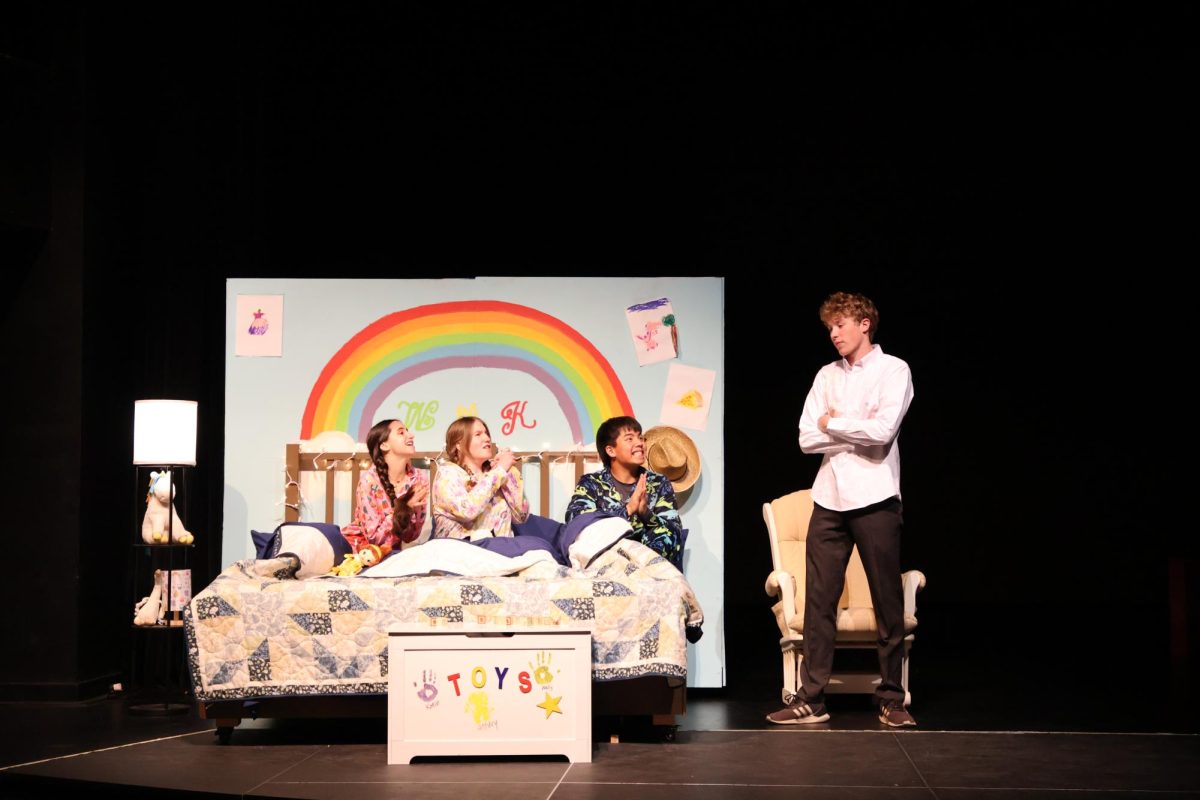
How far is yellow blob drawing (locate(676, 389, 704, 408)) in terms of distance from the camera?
559 cm

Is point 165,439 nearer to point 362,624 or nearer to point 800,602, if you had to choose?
point 362,624

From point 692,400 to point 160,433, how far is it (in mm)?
2188

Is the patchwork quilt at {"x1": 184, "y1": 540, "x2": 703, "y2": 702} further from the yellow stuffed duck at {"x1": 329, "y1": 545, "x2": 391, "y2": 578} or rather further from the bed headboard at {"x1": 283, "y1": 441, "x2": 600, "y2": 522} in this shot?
the bed headboard at {"x1": 283, "y1": 441, "x2": 600, "y2": 522}

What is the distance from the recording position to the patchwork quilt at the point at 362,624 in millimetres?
4332

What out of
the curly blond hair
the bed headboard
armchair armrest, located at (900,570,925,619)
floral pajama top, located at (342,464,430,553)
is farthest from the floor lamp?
armchair armrest, located at (900,570,925,619)

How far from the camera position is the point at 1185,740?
4.33 meters

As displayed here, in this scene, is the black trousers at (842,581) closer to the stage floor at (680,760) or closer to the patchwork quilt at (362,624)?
the stage floor at (680,760)

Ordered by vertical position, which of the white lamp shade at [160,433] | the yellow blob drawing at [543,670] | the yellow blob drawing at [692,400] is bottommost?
the yellow blob drawing at [543,670]

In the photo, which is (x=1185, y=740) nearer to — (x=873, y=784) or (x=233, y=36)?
(x=873, y=784)

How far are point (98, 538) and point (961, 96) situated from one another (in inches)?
220

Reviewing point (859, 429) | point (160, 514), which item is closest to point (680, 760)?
point (859, 429)

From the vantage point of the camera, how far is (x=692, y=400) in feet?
18.4

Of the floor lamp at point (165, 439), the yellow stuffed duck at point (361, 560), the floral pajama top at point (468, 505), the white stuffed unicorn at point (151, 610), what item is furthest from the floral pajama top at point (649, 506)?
the white stuffed unicorn at point (151, 610)

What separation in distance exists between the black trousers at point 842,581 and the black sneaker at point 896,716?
25mm
